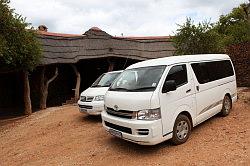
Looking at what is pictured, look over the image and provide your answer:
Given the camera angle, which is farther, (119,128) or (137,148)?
(137,148)

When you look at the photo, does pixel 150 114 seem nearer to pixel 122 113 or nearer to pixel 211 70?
pixel 122 113

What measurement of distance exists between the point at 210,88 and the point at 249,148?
7.02 feet

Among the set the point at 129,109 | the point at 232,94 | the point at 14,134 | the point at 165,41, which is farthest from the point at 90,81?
the point at 129,109

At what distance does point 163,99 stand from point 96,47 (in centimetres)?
1170

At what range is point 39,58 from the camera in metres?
13.7

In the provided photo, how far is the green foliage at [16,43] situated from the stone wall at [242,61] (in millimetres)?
10454

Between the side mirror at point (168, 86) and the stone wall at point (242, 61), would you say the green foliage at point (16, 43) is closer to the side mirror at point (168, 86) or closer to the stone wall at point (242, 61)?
the side mirror at point (168, 86)

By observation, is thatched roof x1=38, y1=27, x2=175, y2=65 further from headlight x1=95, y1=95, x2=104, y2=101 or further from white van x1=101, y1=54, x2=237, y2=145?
white van x1=101, y1=54, x2=237, y2=145

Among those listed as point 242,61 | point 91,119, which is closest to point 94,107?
point 91,119

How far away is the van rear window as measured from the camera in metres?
7.58

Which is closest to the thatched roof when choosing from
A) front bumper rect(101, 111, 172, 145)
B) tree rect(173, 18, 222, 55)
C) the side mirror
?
tree rect(173, 18, 222, 55)

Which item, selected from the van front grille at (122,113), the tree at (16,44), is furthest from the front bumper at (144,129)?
the tree at (16,44)

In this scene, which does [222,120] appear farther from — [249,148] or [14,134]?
[14,134]

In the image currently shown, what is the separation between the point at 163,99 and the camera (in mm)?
6258
